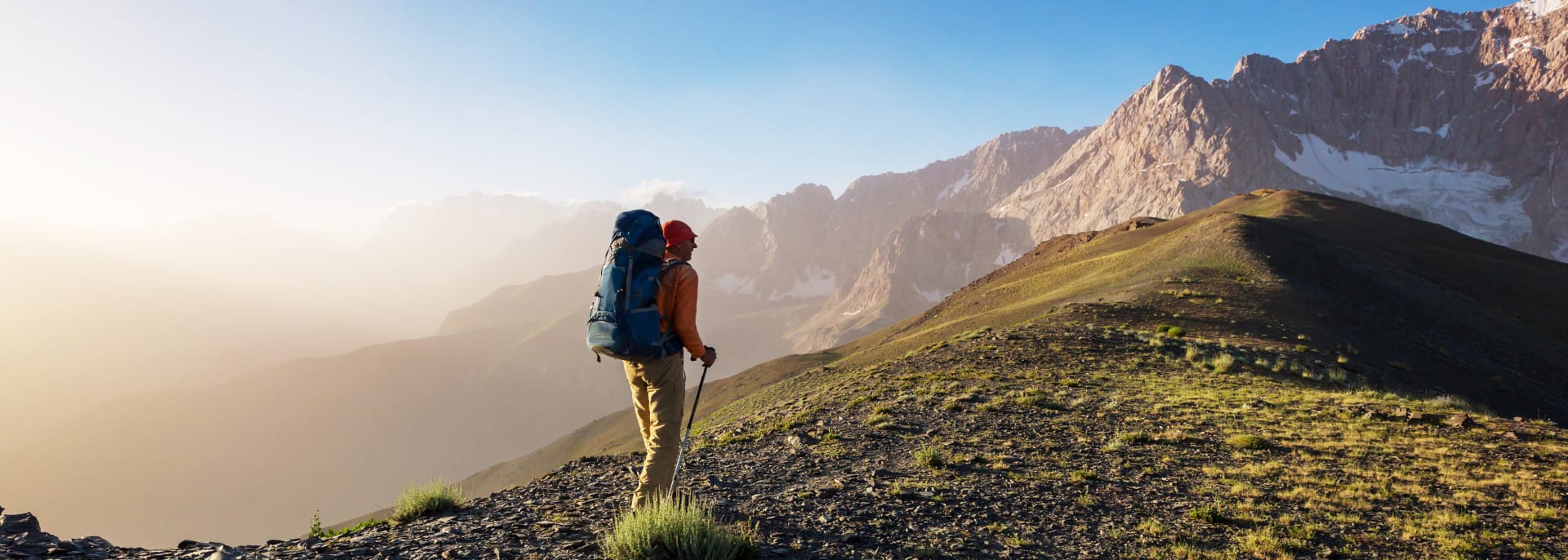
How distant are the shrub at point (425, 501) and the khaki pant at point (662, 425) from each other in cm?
330

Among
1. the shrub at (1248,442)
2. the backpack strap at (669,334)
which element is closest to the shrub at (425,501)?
the backpack strap at (669,334)

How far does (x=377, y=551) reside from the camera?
6.12 m

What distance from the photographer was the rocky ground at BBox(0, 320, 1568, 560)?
666 cm

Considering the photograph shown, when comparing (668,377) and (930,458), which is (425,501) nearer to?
(668,377)

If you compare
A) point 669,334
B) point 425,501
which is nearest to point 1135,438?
point 669,334

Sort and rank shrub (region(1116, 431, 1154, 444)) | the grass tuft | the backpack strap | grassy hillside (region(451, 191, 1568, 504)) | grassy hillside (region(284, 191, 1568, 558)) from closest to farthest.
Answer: the backpack strap → grassy hillside (region(284, 191, 1568, 558)) → the grass tuft → shrub (region(1116, 431, 1154, 444)) → grassy hillside (region(451, 191, 1568, 504))

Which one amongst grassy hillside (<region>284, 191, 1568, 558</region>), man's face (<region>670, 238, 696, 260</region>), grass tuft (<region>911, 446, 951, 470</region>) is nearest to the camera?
man's face (<region>670, 238, 696, 260</region>)

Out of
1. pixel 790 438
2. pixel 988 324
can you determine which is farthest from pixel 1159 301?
pixel 790 438

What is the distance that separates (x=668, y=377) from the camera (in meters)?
6.57

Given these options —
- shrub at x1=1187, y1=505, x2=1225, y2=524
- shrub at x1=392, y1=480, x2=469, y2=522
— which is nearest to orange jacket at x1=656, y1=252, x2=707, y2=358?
shrub at x1=392, y1=480, x2=469, y2=522

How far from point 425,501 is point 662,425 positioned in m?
3.86

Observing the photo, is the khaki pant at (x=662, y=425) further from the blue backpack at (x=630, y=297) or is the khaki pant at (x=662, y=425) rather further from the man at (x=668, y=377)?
the blue backpack at (x=630, y=297)

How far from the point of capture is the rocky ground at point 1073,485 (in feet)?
21.9

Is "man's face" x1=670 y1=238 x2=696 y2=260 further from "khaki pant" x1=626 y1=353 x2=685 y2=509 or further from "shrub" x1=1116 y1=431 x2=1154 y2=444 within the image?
"shrub" x1=1116 y1=431 x2=1154 y2=444
